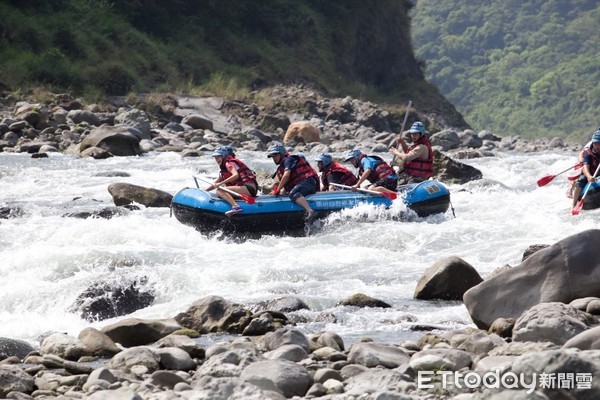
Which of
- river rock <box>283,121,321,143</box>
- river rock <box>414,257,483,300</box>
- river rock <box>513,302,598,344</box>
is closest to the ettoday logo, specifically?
river rock <box>513,302,598,344</box>

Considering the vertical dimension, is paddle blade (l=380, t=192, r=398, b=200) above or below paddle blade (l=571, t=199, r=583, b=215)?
above

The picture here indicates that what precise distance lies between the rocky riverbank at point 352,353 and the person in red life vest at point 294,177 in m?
4.31

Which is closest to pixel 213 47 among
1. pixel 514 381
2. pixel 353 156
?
pixel 353 156

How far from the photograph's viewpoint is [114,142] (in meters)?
20.1

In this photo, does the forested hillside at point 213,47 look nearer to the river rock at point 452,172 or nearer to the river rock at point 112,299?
the river rock at point 452,172

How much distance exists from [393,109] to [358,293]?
1122 inches

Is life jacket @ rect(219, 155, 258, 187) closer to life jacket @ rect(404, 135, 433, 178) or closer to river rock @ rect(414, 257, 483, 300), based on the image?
life jacket @ rect(404, 135, 433, 178)

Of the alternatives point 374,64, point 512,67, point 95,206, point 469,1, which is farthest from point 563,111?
point 95,206

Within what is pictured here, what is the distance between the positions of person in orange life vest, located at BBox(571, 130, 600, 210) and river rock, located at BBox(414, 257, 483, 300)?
5.25 meters

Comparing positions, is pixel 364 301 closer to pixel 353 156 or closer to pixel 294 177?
pixel 294 177

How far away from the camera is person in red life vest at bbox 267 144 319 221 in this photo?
1260 cm

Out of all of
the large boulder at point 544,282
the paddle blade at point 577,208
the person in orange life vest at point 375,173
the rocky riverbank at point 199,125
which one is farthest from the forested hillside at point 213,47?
the large boulder at point 544,282

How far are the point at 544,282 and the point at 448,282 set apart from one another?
121 cm

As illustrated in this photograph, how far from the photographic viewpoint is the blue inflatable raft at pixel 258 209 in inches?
481
